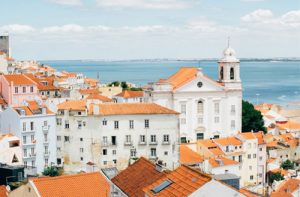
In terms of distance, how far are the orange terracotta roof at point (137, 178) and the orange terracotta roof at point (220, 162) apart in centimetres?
1839

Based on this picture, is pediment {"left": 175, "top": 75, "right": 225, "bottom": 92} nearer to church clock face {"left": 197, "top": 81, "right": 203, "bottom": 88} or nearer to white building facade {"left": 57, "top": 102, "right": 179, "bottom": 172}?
church clock face {"left": 197, "top": 81, "right": 203, "bottom": 88}

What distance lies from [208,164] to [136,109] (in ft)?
18.7

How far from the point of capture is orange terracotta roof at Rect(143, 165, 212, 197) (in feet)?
35.8

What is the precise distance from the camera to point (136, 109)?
3303 centimetres

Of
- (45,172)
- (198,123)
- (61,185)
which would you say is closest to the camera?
(61,185)

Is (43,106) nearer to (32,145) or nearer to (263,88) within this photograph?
(32,145)

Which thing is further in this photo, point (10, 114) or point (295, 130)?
point (295, 130)

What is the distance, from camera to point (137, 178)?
1391 cm

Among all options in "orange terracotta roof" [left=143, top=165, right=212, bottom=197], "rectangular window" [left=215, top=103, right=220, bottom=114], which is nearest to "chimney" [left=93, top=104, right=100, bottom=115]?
"rectangular window" [left=215, top=103, right=220, bottom=114]

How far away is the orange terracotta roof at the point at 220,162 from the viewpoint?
1287 inches

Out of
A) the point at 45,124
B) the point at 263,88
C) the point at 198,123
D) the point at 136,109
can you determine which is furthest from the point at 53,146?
the point at 263,88

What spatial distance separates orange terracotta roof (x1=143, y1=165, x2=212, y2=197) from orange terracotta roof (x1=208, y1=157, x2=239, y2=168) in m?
21.0

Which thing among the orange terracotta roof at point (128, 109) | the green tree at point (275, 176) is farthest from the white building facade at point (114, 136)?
the green tree at point (275, 176)

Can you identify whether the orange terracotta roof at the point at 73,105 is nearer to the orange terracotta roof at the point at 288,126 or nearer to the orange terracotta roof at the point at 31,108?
the orange terracotta roof at the point at 31,108
